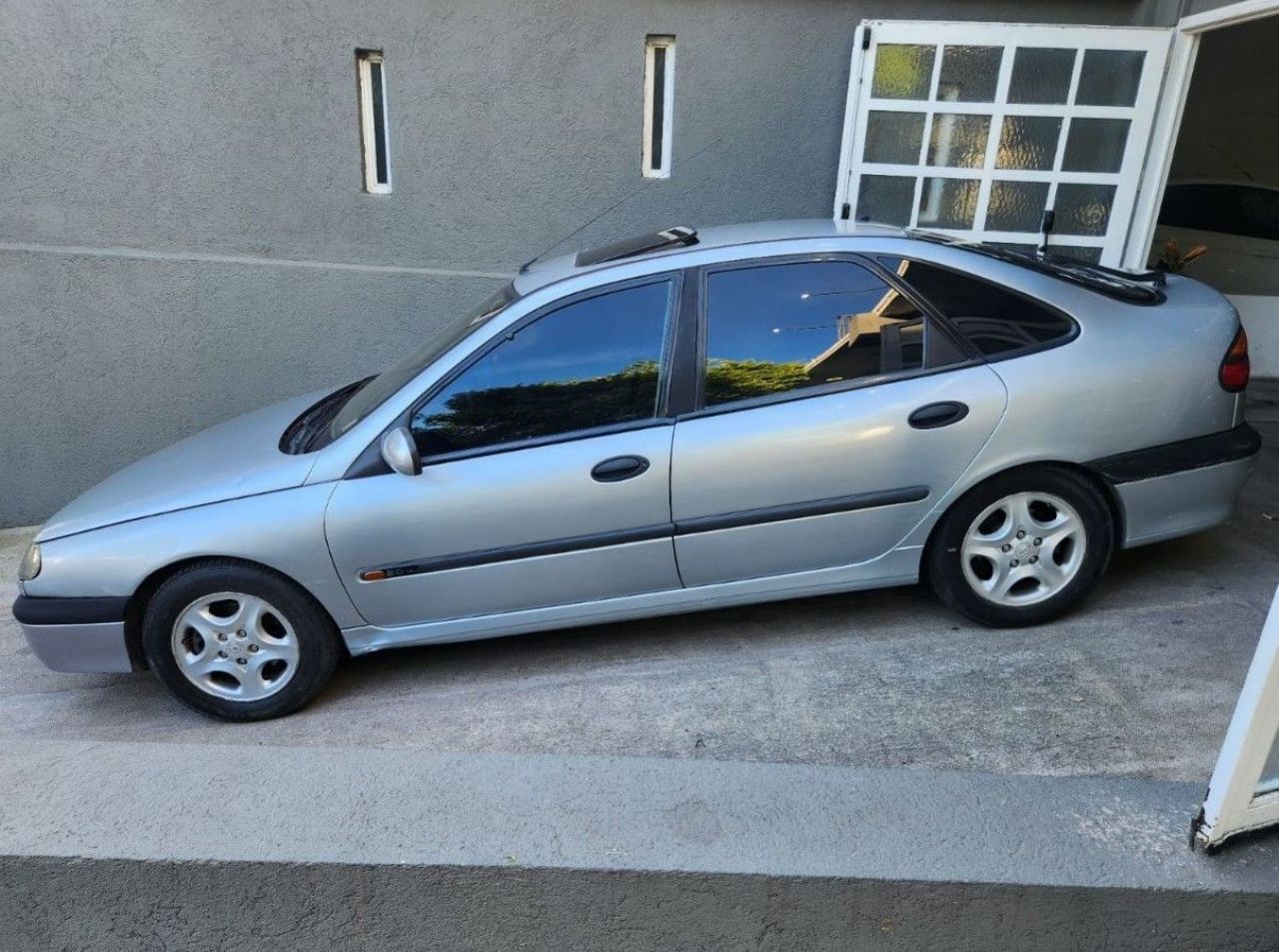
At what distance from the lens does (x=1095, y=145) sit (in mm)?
5355

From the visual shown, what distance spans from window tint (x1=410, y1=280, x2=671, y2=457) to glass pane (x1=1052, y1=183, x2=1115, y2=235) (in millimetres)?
3620

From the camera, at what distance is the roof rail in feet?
11.1

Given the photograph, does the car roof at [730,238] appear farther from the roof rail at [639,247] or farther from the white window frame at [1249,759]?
the white window frame at [1249,759]

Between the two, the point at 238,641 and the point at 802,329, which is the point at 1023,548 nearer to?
the point at 802,329

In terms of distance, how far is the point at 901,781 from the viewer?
2213 mm

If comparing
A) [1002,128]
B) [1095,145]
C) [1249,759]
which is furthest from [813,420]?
[1095,145]

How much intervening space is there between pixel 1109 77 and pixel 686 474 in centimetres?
427

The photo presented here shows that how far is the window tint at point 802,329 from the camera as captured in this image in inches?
124

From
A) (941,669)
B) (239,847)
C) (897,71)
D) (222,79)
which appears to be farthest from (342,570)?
(897,71)

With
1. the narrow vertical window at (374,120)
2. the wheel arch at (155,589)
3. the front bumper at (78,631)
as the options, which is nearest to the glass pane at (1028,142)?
the narrow vertical window at (374,120)

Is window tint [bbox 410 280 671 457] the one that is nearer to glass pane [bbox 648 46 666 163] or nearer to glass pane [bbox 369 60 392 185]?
glass pane [bbox 648 46 666 163]

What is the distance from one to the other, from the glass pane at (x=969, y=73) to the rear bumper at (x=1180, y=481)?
2925 millimetres

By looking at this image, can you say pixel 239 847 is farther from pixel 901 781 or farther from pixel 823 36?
pixel 823 36

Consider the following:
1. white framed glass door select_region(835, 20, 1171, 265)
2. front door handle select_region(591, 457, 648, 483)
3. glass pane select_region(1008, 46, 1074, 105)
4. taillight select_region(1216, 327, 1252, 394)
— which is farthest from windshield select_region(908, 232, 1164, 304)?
glass pane select_region(1008, 46, 1074, 105)
